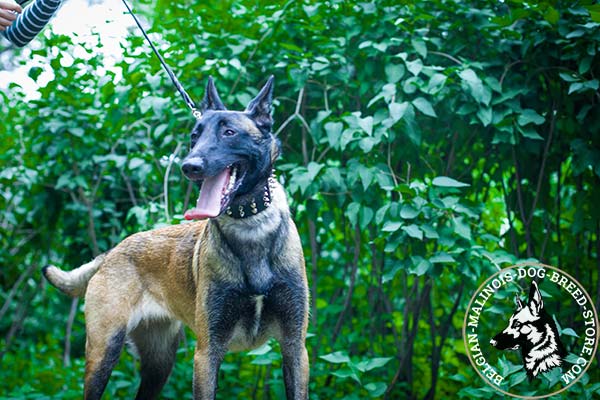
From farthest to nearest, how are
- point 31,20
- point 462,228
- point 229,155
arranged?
point 462,228
point 31,20
point 229,155

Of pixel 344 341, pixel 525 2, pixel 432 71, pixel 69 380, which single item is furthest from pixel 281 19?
pixel 69 380

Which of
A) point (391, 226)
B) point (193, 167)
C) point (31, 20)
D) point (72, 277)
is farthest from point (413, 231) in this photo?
point (31, 20)

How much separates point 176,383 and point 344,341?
1.28 meters

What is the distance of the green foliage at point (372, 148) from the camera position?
361cm

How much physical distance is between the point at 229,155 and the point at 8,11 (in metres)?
1.40

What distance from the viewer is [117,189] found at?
5266 mm

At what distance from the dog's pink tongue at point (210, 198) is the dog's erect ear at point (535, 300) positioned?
192 cm

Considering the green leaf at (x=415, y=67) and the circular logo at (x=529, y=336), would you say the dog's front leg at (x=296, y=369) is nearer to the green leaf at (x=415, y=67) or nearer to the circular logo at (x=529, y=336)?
the circular logo at (x=529, y=336)

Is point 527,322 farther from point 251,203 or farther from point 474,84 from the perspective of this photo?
point 251,203

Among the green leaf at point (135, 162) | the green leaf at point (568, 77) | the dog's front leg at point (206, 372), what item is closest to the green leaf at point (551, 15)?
the green leaf at point (568, 77)

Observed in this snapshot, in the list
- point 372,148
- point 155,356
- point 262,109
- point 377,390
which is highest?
point 262,109

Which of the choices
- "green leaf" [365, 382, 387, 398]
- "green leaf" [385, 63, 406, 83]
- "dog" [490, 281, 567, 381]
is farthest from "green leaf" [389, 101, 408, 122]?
"green leaf" [365, 382, 387, 398]

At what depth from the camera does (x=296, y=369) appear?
9.05 ft

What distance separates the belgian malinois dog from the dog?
1.42 m
